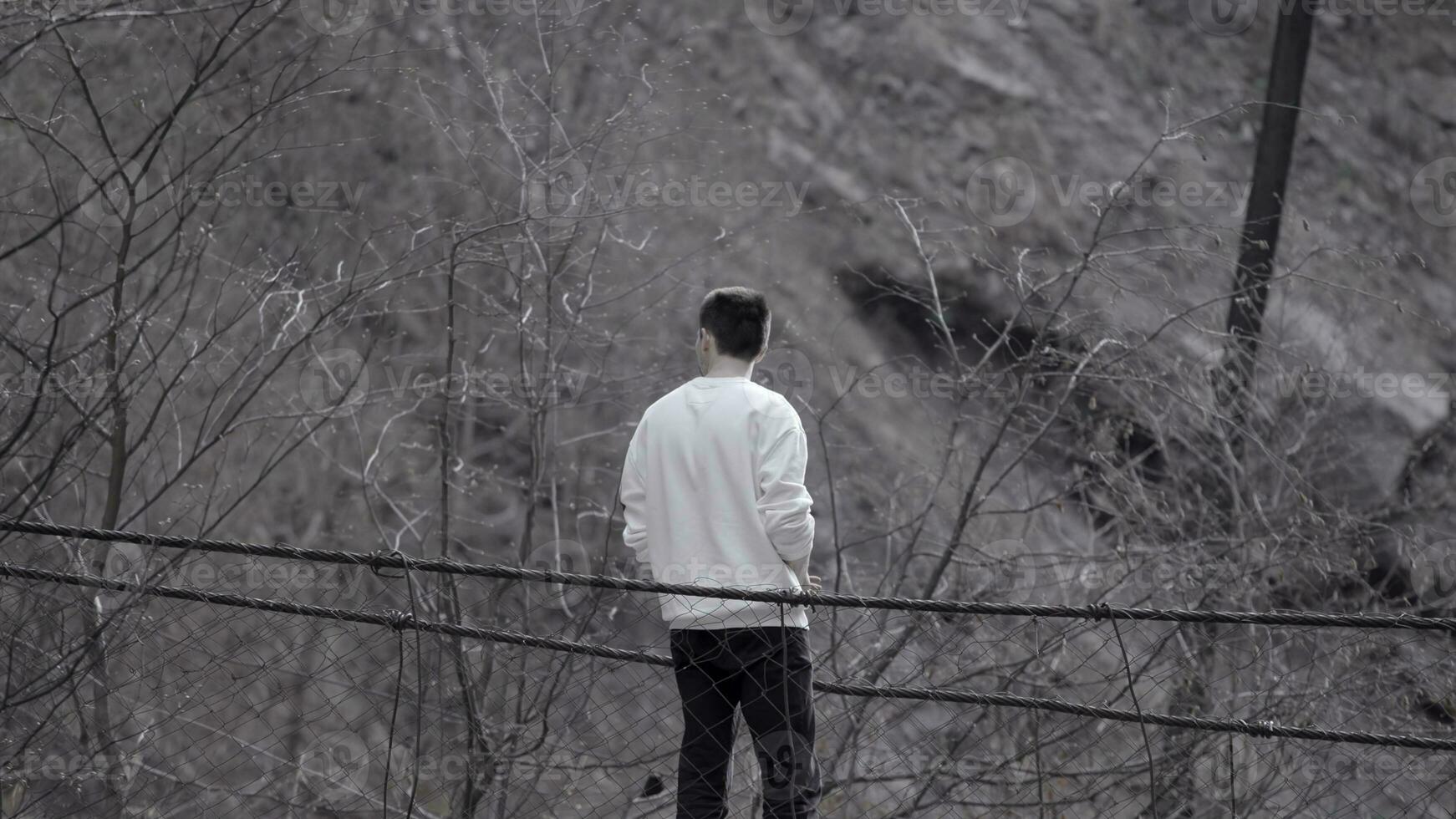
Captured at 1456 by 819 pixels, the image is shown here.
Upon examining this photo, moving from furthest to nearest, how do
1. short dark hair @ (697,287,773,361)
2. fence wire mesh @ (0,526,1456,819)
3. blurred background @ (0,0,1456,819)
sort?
blurred background @ (0,0,1456,819)
fence wire mesh @ (0,526,1456,819)
short dark hair @ (697,287,773,361)

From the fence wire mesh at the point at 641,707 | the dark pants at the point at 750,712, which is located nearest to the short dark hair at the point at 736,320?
the dark pants at the point at 750,712

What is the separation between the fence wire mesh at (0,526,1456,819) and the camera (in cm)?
342

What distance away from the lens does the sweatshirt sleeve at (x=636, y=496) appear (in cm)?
270

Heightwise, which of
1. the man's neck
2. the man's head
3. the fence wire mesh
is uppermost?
the man's head

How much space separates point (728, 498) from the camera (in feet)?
8.42

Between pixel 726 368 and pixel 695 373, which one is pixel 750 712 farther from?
pixel 695 373

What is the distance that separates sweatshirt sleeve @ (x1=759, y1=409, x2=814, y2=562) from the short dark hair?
0.20m

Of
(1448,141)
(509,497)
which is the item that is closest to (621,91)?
(509,497)

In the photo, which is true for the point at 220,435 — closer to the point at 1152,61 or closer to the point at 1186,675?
the point at 1186,675

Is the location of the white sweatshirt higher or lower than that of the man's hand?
higher

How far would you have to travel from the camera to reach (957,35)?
1152cm

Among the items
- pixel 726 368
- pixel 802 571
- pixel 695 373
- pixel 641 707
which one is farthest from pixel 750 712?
pixel 695 373

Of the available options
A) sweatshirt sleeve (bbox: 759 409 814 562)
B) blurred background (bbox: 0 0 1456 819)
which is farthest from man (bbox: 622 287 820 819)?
blurred background (bbox: 0 0 1456 819)

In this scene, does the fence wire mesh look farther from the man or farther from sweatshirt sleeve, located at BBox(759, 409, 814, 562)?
sweatshirt sleeve, located at BBox(759, 409, 814, 562)
